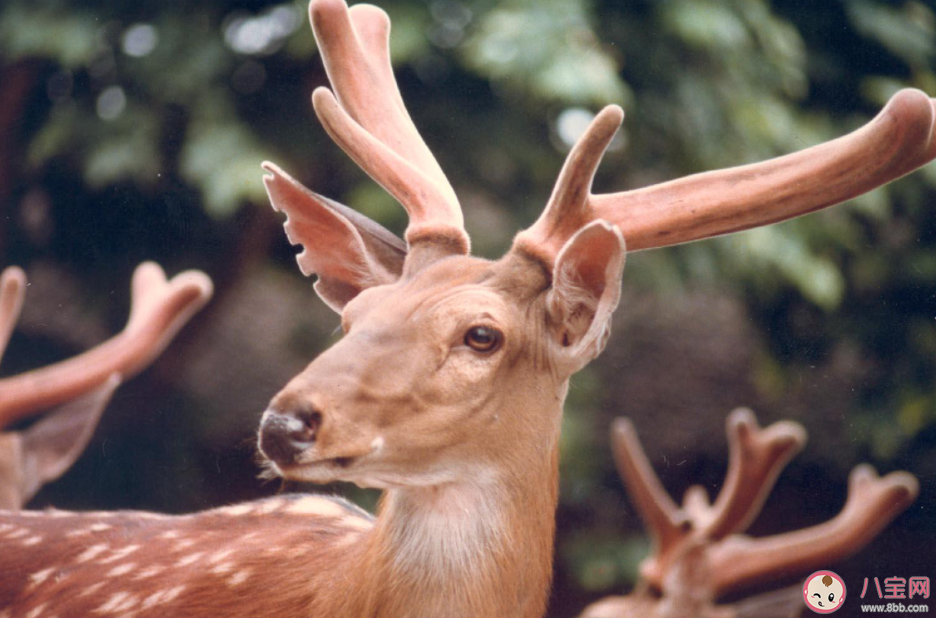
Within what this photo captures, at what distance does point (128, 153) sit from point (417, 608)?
2.41m

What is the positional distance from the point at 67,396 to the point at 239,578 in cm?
107

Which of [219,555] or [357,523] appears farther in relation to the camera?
[357,523]

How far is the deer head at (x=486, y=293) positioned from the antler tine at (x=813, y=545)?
5.57 feet

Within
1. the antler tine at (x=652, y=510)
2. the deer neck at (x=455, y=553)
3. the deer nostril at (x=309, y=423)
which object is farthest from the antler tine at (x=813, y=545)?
the deer nostril at (x=309, y=423)

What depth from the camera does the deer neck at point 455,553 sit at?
1245mm

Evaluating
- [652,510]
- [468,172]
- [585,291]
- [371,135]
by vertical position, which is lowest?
[652,510]

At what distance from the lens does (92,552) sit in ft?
4.99

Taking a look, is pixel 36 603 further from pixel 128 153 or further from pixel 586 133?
pixel 128 153

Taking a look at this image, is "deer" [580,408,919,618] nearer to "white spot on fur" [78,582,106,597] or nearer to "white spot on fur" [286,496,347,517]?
"white spot on fur" [286,496,347,517]

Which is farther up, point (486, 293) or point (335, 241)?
point (335, 241)

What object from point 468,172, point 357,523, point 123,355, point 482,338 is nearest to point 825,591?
point 357,523

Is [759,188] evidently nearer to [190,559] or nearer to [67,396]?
[190,559]

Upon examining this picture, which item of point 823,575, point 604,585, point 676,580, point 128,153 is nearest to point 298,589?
point 823,575

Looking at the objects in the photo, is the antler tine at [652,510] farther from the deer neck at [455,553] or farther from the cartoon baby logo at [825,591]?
the deer neck at [455,553]
